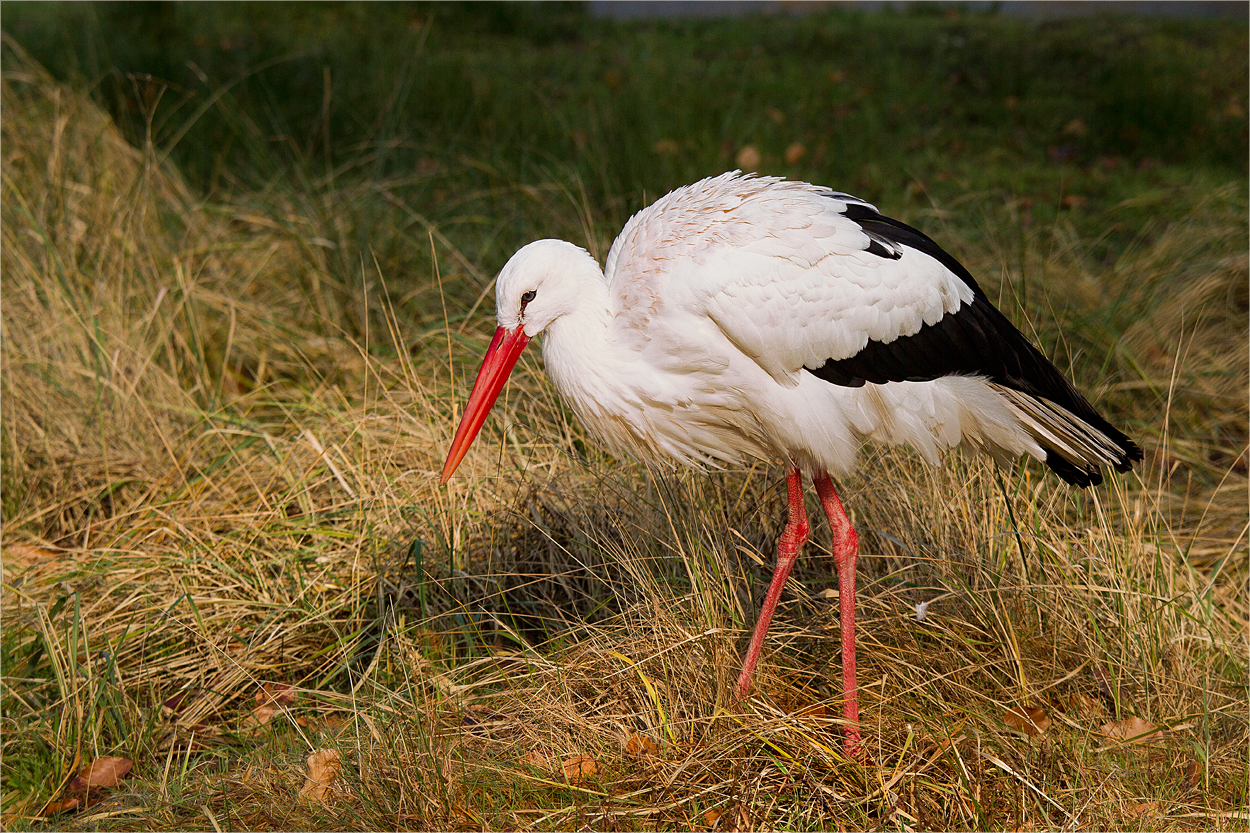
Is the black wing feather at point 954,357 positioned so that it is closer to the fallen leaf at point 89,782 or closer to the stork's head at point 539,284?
the stork's head at point 539,284

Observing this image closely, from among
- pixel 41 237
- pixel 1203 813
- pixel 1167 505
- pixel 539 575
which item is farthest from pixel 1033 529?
pixel 41 237

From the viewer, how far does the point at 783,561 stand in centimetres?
281

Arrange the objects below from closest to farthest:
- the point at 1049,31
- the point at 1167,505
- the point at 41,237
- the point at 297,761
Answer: the point at 297,761, the point at 1167,505, the point at 41,237, the point at 1049,31

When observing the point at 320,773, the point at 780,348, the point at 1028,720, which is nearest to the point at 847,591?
the point at 1028,720

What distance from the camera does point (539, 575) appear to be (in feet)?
9.60

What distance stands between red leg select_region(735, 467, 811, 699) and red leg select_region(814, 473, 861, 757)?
7 centimetres

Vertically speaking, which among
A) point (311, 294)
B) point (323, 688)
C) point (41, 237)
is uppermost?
point (41, 237)

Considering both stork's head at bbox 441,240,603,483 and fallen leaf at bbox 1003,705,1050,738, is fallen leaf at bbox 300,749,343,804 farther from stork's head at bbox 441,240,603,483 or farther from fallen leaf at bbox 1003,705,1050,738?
fallen leaf at bbox 1003,705,1050,738

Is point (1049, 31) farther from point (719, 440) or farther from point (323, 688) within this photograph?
point (323, 688)

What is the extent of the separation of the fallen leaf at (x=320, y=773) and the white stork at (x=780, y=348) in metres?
0.78

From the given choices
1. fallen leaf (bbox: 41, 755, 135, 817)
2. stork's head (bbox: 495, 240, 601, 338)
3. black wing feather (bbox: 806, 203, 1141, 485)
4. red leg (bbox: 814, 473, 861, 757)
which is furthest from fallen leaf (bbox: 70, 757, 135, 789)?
black wing feather (bbox: 806, 203, 1141, 485)

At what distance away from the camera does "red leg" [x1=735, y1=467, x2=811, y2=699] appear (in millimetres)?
2568

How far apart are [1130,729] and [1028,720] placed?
11.2 inches

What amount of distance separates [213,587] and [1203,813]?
2777 millimetres
